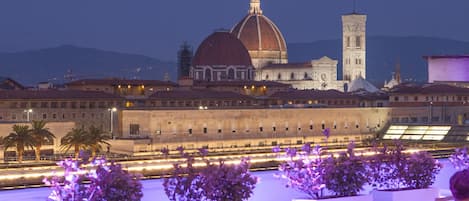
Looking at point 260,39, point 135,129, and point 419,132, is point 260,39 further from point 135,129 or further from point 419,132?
point 135,129

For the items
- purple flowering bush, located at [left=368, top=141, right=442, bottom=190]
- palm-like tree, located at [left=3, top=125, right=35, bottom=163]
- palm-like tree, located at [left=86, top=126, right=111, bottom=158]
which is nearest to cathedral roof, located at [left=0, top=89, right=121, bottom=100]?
palm-like tree, located at [left=86, top=126, right=111, bottom=158]

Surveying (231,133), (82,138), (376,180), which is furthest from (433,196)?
(231,133)

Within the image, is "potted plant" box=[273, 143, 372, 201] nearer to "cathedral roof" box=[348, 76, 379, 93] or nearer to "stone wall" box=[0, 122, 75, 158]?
"stone wall" box=[0, 122, 75, 158]

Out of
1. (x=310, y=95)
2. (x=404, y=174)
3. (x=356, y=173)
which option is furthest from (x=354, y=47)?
(x=356, y=173)

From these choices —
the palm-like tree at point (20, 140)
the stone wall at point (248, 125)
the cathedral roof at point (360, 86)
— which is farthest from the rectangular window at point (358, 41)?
the palm-like tree at point (20, 140)

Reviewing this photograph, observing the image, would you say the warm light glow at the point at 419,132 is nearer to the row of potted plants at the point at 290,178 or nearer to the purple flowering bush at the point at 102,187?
the row of potted plants at the point at 290,178

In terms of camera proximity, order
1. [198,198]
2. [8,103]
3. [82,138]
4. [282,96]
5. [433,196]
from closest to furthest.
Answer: [198,198], [433,196], [82,138], [8,103], [282,96]

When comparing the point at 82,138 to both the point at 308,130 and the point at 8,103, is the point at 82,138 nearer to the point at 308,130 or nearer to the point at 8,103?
the point at 8,103

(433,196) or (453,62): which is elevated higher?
(453,62)
